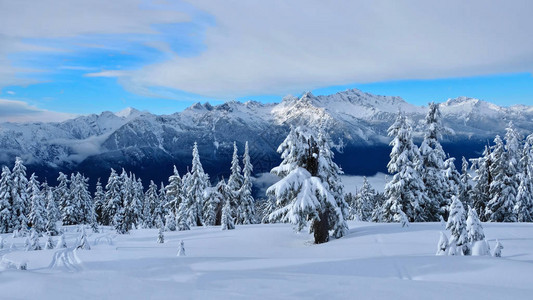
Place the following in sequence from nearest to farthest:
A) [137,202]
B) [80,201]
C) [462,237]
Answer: [462,237], [137,202], [80,201]

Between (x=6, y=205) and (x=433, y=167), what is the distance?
5509cm

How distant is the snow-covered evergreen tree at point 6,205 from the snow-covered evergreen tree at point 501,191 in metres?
60.5

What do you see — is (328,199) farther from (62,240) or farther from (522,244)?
(62,240)

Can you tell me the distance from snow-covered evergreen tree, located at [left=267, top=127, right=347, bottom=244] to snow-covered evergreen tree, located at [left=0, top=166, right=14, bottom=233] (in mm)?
46671

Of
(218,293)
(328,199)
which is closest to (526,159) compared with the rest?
(328,199)

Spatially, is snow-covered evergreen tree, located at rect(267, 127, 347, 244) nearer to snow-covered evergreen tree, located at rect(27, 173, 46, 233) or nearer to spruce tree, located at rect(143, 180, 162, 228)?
snow-covered evergreen tree, located at rect(27, 173, 46, 233)

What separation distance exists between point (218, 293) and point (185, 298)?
675mm

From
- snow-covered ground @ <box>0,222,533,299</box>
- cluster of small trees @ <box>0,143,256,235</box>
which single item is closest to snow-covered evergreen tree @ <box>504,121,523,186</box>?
snow-covered ground @ <box>0,222,533,299</box>

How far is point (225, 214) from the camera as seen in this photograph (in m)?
31.5

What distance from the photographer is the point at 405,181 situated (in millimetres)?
30969

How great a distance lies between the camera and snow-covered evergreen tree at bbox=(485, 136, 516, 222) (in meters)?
34.9

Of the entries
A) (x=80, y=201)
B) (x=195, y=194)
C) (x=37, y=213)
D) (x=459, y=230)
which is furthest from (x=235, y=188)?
(x=459, y=230)

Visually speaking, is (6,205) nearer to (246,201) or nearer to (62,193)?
(62,193)

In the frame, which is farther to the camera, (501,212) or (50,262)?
(501,212)
